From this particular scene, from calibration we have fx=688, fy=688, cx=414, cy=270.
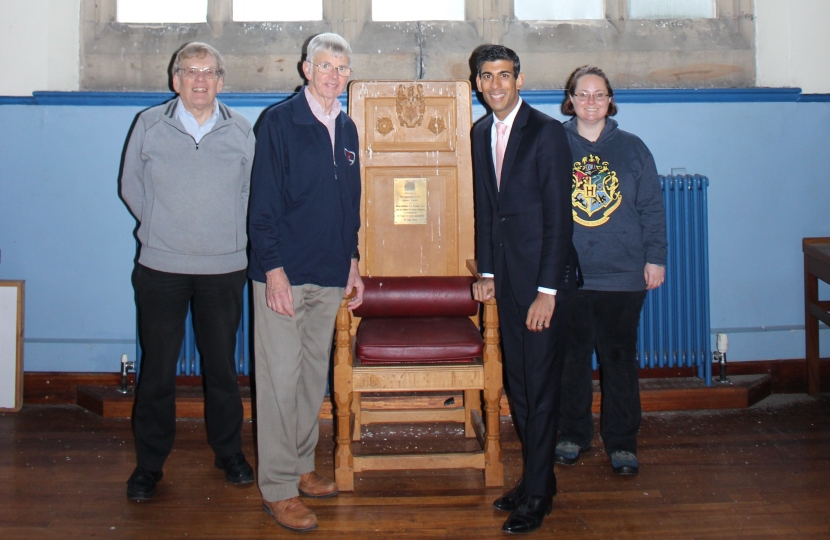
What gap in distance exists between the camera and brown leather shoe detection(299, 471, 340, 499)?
2.52 m

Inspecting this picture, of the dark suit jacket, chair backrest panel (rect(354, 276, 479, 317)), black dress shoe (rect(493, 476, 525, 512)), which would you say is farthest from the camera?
chair backrest panel (rect(354, 276, 479, 317))

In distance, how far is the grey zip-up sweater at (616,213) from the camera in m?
2.65

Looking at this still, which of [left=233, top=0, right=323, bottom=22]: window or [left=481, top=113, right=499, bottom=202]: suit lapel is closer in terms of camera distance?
[left=481, top=113, right=499, bottom=202]: suit lapel

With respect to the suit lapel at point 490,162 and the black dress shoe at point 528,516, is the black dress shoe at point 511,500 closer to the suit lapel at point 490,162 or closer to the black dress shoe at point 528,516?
the black dress shoe at point 528,516

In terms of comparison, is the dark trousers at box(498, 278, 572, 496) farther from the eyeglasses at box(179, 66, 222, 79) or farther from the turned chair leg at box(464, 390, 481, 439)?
the eyeglasses at box(179, 66, 222, 79)

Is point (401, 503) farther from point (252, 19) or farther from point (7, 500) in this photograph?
point (252, 19)

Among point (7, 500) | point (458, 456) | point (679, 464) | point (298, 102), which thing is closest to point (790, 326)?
point (679, 464)

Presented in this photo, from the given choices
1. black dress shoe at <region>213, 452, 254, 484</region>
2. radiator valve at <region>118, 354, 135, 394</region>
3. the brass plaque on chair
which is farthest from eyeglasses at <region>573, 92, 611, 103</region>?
radiator valve at <region>118, 354, 135, 394</region>

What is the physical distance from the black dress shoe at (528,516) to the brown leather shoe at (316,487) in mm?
661

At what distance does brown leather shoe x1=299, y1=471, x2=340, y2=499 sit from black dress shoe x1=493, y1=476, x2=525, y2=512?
23.7 inches

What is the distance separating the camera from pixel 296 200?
7.43ft

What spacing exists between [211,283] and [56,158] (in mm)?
1716

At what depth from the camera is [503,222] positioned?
7.43 ft

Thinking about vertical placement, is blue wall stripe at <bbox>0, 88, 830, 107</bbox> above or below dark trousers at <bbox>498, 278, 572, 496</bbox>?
above
